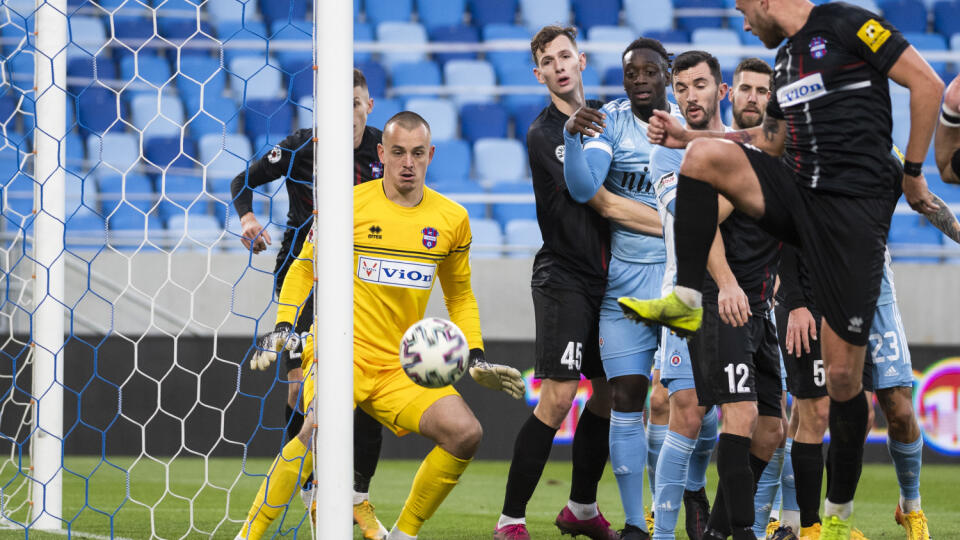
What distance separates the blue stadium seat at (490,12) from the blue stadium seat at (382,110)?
2.01 metres

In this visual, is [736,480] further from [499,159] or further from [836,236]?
[499,159]

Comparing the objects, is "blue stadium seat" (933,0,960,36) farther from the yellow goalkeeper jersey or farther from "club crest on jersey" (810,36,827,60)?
"club crest on jersey" (810,36,827,60)

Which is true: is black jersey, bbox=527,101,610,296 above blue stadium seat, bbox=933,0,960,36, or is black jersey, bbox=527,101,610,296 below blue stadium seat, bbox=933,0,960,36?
below

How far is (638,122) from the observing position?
15.8 ft

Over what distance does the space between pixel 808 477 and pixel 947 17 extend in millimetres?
10002

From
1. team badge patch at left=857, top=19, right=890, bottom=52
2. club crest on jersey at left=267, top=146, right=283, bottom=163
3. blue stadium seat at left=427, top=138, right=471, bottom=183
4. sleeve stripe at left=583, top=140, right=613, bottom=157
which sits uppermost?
team badge patch at left=857, top=19, right=890, bottom=52

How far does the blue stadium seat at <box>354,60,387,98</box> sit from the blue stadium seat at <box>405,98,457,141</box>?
0.34 metres

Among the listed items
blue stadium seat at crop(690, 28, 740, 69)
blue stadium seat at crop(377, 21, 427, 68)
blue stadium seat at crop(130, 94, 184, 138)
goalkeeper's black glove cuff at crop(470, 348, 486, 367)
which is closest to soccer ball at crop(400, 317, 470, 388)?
goalkeeper's black glove cuff at crop(470, 348, 486, 367)

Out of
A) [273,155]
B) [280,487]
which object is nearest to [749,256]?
[280,487]

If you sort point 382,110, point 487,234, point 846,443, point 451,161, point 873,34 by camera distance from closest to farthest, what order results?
1. point 873,34
2. point 846,443
3. point 487,234
4. point 382,110
5. point 451,161

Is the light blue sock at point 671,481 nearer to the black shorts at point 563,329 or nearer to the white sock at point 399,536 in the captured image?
the black shorts at point 563,329

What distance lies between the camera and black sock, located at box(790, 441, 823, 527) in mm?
4289

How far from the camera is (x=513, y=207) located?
10.5 meters

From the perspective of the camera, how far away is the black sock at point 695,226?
132 inches
